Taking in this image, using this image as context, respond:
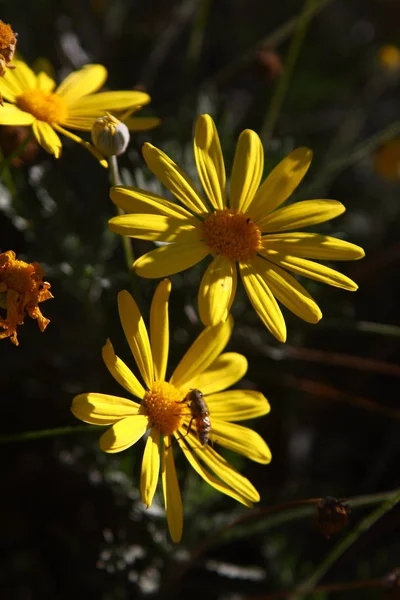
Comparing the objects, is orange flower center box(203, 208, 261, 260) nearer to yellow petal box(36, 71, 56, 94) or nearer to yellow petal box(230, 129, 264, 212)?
yellow petal box(230, 129, 264, 212)

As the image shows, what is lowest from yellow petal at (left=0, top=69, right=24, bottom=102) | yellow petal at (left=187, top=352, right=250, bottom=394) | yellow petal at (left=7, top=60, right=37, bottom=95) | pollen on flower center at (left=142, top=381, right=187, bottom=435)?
pollen on flower center at (left=142, top=381, right=187, bottom=435)

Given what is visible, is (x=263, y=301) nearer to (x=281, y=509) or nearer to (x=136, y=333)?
(x=136, y=333)

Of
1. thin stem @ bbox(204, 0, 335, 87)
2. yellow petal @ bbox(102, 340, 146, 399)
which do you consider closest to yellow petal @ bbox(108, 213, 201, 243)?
yellow petal @ bbox(102, 340, 146, 399)

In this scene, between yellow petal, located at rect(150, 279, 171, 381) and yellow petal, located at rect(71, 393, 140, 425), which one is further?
yellow petal, located at rect(150, 279, 171, 381)

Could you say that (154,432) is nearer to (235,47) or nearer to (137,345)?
(137,345)

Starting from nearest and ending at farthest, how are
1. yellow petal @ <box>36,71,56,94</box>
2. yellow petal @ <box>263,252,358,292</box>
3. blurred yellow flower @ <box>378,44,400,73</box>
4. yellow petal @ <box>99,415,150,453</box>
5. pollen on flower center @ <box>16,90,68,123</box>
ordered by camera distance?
1. yellow petal @ <box>99,415,150,453</box>
2. yellow petal @ <box>263,252,358,292</box>
3. pollen on flower center @ <box>16,90,68,123</box>
4. yellow petal @ <box>36,71,56,94</box>
5. blurred yellow flower @ <box>378,44,400,73</box>

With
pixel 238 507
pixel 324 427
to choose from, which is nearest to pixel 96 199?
pixel 238 507
